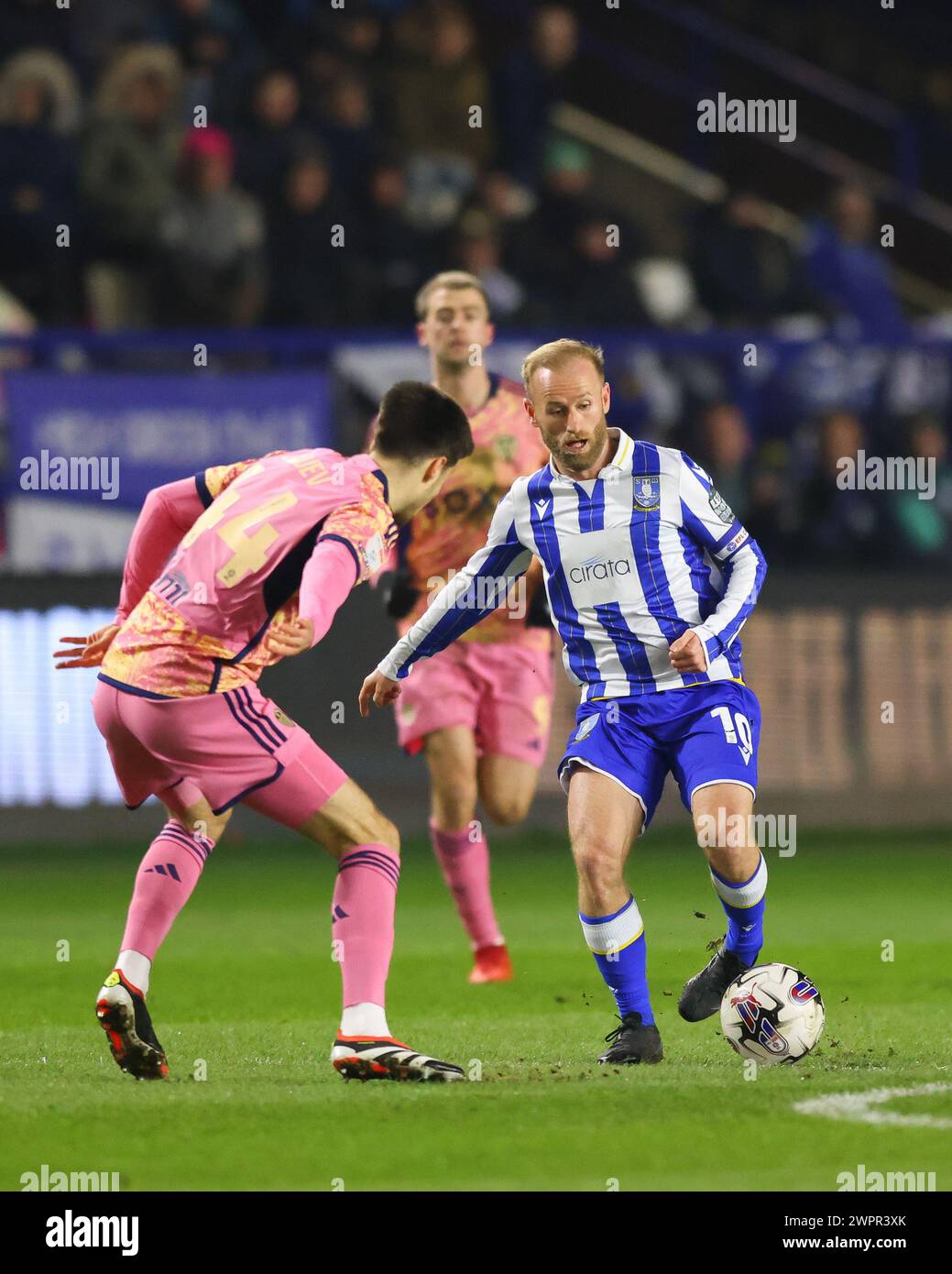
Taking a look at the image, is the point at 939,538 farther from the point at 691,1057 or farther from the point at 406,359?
the point at 691,1057

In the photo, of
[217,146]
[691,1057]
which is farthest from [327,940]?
[217,146]

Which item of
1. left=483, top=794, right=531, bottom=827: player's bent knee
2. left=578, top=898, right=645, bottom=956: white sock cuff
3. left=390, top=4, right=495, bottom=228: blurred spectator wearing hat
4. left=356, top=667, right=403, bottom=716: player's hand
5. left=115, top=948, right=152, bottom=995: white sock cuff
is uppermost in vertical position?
left=390, top=4, right=495, bottom=228: blurred spectator wearing hat

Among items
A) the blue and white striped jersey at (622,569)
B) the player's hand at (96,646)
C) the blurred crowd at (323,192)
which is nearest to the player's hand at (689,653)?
the blue and white striped jersey at (622,569)

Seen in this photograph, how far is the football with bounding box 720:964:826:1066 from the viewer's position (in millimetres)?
5797

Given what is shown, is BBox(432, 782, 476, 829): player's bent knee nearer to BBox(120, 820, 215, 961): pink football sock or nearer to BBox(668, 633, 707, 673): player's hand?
BBox(120, 820, 215, 961): pink football sock

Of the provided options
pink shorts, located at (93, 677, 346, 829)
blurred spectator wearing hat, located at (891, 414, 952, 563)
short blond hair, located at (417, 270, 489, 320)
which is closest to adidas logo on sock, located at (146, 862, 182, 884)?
pink shorts, located at (93, 677, 346, 829)

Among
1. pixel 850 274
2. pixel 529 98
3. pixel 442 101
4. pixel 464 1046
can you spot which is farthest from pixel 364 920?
pixel 529 98

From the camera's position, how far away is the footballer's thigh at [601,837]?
19.4ft

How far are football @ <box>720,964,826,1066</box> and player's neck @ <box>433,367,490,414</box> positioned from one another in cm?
320

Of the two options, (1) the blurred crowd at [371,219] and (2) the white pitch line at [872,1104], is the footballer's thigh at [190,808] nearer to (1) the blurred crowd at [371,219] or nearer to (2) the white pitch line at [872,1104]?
(2) the white pitch line at [872,1104]

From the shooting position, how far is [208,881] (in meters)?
11.2

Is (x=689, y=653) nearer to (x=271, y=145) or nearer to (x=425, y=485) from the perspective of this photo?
(x=425, y=485)

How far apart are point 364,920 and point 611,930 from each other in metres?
0.71

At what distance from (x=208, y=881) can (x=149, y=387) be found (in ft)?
11.3
